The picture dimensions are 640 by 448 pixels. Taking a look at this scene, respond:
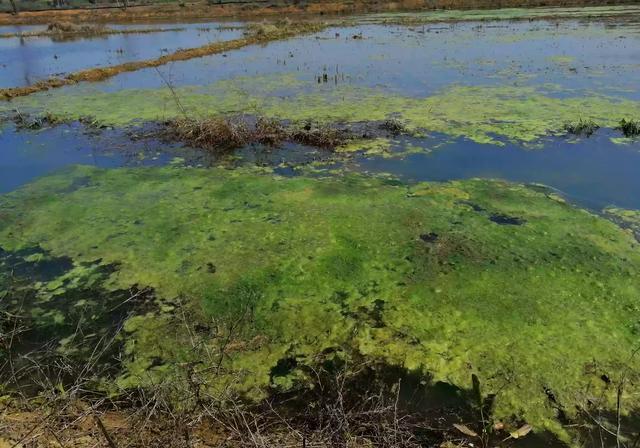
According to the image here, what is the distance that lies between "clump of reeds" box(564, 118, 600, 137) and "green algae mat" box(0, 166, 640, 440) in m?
2.24

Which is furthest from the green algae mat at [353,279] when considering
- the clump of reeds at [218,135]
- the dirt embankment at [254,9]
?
the dirt embankment at [254,9]

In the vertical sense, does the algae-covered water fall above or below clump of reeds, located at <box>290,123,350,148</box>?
below

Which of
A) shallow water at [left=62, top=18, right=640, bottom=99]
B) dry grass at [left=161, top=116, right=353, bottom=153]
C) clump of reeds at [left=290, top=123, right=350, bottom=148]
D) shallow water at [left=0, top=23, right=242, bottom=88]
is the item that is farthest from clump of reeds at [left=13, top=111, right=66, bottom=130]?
clump of reeds at [left=290, top=123, right=350, bottom=148]

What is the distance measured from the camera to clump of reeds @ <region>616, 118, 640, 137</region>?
644cm

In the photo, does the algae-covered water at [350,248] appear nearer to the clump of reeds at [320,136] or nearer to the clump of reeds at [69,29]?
the clump of reeds at [320,136]

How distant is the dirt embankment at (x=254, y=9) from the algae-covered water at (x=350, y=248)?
2402 cm

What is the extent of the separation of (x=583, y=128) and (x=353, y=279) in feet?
16.0

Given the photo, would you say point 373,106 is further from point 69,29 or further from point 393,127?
point 69,29

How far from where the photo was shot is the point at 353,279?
3611 millimetres

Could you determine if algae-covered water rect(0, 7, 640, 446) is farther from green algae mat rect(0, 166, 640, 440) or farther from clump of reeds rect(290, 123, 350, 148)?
clump of reeds rect(290, 123, 350, 148)

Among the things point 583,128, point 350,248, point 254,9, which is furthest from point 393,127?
point 254,9

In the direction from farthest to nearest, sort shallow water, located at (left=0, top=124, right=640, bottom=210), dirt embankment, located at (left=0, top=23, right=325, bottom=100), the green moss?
dirt embankment, located at (left=0, top=23, right=325, bottom=100), the green moss, shallow water, located at (left=0, top=124, right=640, bottom=210)

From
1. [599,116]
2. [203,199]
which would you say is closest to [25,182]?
[203,199]

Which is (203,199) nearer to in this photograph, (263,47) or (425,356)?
(425,356)
